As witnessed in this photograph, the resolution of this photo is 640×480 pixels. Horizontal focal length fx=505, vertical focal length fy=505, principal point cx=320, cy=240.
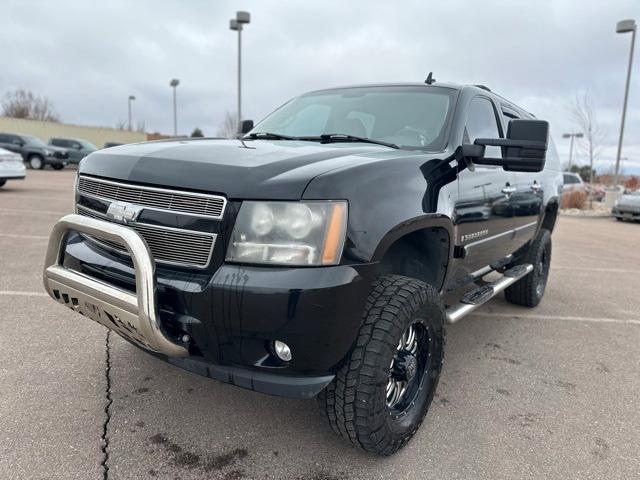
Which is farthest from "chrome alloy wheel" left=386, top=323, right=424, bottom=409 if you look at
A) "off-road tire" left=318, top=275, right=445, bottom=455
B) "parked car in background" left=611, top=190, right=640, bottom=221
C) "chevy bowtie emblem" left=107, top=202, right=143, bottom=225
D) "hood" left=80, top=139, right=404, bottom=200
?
"parked car in background" left=611, top=190, right=640, bottom=221

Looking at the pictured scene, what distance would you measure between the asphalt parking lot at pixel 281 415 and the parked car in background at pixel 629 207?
14.0 meters

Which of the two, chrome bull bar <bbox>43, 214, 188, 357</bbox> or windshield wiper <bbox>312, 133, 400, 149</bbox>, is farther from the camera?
windshield wiper <bbox>312, 133, 400, 149</bbox>

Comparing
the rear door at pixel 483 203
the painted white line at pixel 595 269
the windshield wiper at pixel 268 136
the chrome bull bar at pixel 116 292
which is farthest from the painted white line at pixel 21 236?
the painted white line at pixel 595 269

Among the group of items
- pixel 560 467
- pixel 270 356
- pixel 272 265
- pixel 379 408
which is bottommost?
pixel 560 467

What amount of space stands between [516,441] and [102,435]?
2.10m

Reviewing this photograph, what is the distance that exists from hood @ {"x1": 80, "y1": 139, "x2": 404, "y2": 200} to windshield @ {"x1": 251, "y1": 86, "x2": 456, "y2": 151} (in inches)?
19.3

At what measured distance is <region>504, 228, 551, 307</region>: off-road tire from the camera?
4969 millimetres

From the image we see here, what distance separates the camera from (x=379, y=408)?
2264mm

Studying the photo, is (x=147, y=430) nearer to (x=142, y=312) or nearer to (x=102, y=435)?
(x=102, y=435)

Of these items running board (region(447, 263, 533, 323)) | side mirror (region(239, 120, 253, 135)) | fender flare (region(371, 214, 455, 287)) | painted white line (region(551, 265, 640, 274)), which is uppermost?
side mirror (region(239, 120, 253, 135))

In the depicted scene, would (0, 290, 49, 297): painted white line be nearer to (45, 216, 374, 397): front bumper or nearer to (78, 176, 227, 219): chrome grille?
(78, 176, 227, 219): chrome grille

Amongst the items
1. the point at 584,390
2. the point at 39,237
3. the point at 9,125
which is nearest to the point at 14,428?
the point at 584,390

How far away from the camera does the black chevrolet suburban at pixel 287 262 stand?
2006 millimetres

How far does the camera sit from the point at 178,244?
7.05ft
